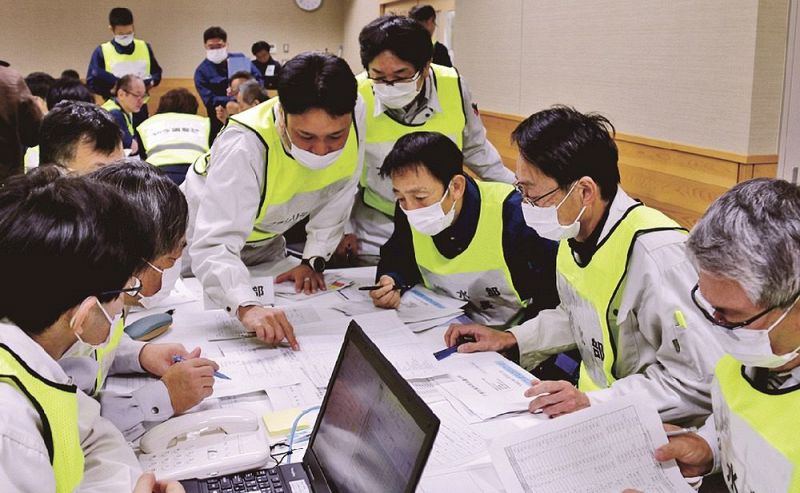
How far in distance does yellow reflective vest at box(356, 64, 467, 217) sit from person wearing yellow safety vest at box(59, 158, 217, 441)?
1.13 metres

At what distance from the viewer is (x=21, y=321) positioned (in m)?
1.06

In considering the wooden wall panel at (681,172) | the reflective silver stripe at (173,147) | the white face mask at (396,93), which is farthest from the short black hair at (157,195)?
the reflective silver stripe at (173,147)

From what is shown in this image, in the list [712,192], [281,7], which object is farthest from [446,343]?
[281,7]

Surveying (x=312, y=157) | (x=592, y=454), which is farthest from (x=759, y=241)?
(x=312, y=157)

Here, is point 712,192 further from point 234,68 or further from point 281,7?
point 281,7

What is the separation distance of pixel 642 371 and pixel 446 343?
19.2 inches

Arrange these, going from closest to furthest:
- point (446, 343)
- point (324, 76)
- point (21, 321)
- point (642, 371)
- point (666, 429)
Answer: point (21, 321), point (666, 429), point (642, 371), point (446, 343), point (324, 76)

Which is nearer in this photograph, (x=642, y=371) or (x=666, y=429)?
(x=666, y=429)

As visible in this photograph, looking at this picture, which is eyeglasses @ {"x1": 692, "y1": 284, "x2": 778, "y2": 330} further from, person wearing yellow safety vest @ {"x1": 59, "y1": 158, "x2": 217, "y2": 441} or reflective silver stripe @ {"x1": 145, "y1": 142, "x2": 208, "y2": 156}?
reflective silver stripe @ {"x1": 145, "y1": 142, "x2": 208, "y2": 156}

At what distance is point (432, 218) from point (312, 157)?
16.4 inches

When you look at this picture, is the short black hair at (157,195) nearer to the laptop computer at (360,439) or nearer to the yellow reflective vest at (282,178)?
the laptop computer at (360,439)

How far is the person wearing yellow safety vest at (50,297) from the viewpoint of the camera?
0.97 m

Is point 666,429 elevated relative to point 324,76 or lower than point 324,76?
lower

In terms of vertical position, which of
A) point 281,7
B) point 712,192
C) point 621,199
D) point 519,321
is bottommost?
point 519,321
